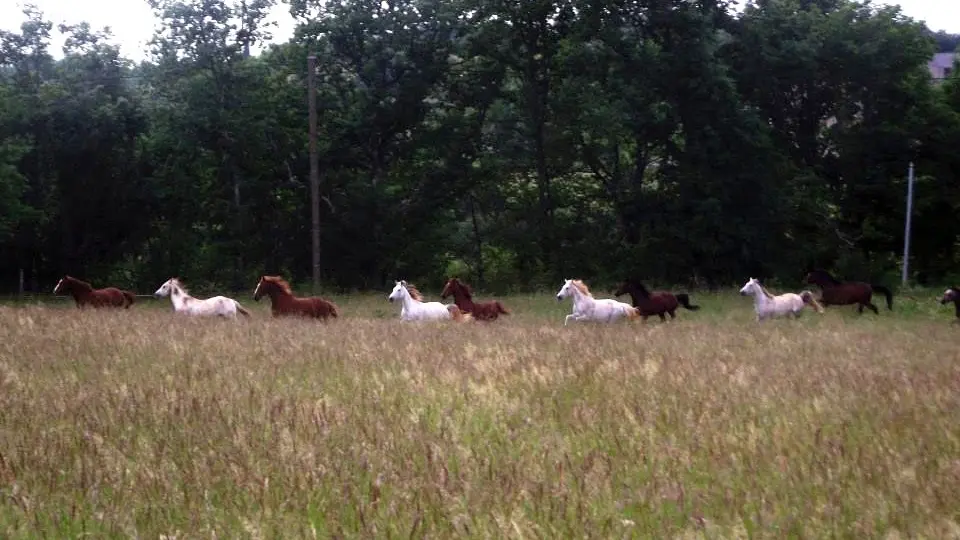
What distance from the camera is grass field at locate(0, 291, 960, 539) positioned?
14.8 ft

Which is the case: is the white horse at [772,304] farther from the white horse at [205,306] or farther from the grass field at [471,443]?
the white horse at [205,306]

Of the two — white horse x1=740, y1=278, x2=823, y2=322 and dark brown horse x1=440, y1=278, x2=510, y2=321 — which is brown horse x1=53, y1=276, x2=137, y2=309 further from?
white horse x1=740, y1=278, x2=823, y2=322

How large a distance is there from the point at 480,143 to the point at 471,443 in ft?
111

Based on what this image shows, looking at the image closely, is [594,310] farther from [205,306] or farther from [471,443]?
[471,443]

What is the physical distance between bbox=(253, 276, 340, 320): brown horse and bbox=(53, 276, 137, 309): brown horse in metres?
4.24

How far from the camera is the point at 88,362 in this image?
9.96 m

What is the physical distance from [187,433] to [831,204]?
3793 centimetres

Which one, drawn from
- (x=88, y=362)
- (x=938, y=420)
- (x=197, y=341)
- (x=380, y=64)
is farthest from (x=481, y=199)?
(x=938, y=420)

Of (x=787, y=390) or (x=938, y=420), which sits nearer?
(x=938, y=420)

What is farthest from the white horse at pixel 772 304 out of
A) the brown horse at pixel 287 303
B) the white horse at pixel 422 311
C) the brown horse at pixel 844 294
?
the brown horse at pixel 287 303

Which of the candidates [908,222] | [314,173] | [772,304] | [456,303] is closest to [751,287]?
[772,304]

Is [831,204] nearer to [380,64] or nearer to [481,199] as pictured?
[481,199]

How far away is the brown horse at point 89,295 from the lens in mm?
22445

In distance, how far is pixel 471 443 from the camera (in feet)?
19.9
